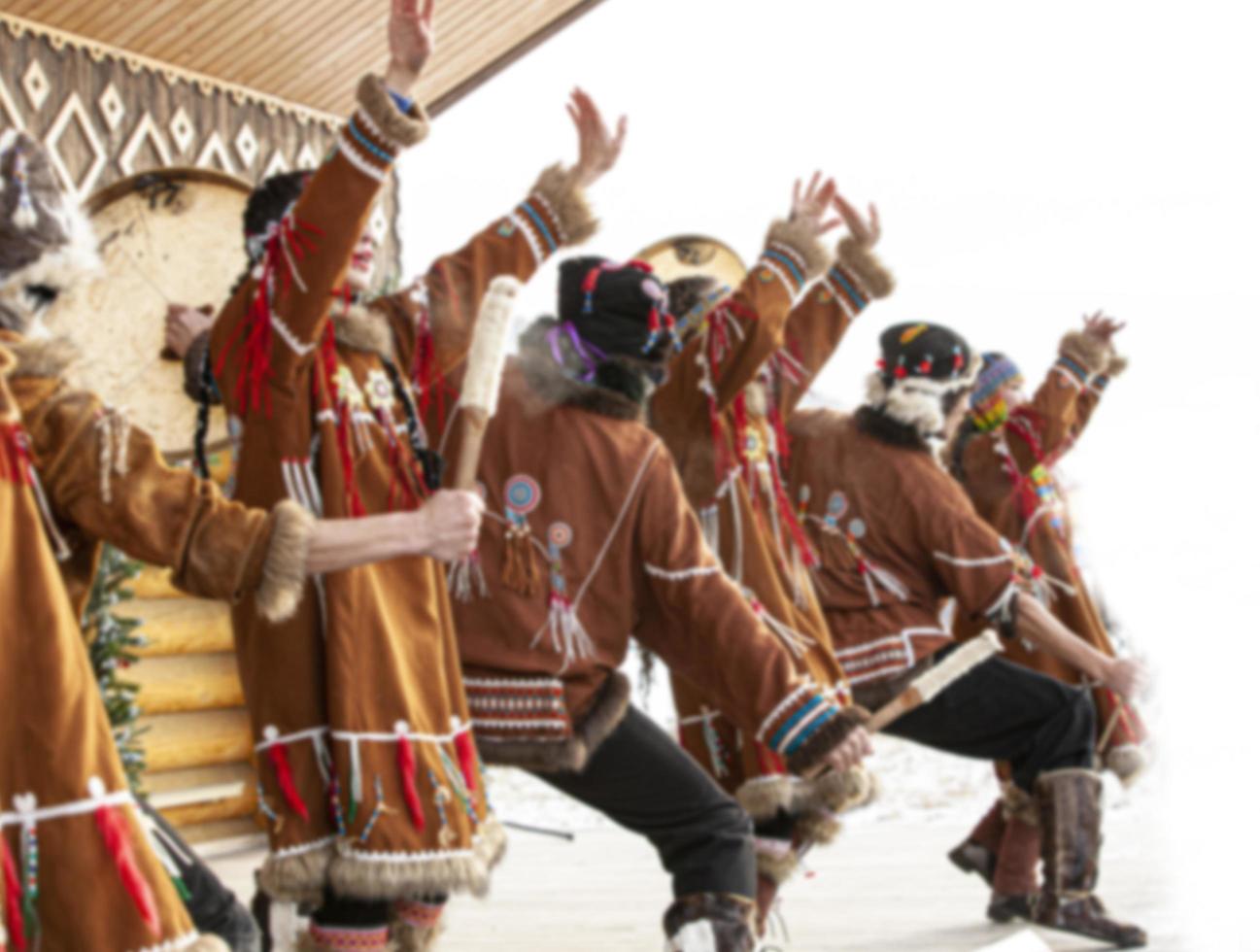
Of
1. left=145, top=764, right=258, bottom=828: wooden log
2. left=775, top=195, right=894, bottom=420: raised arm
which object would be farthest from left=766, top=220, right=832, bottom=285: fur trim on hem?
left=145, top=764, right=258, bottom=828: wooden log

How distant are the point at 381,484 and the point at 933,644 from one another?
171 cm

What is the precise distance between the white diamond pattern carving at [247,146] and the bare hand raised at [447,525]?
201 inches

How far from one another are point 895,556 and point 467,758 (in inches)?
63.6

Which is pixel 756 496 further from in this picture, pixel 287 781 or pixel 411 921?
pixel 287 781

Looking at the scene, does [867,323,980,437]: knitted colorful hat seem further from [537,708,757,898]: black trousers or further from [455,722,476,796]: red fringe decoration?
[455,722,476,796]: red fringe decoration

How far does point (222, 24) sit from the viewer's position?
251 inches

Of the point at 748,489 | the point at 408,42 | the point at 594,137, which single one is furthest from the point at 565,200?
the point at 748,489

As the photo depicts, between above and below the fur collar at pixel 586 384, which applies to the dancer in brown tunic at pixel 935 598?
below

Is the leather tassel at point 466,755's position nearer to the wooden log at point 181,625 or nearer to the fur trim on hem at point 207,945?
the fur trim on hem at point 207,945

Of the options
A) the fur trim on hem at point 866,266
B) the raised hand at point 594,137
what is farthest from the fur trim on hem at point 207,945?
the fur trim on hem at point 866,266

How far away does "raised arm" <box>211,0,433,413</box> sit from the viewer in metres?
2.14

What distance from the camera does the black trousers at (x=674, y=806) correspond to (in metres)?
2.59

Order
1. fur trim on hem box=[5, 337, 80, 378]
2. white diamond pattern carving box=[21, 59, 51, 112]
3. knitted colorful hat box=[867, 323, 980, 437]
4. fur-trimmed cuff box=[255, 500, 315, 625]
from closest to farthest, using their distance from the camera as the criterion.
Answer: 1. fur trim on hem box=[5, 337, 80, 378]
2. fur-trimmed cuff box=[255, 500, 315, 625]
3. knitted colorful hat box=[867, 323, 980, 437]
4. white diamond pattern carving box=[21, 59, 51, 112]

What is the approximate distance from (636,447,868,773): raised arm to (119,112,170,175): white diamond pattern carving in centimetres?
394
